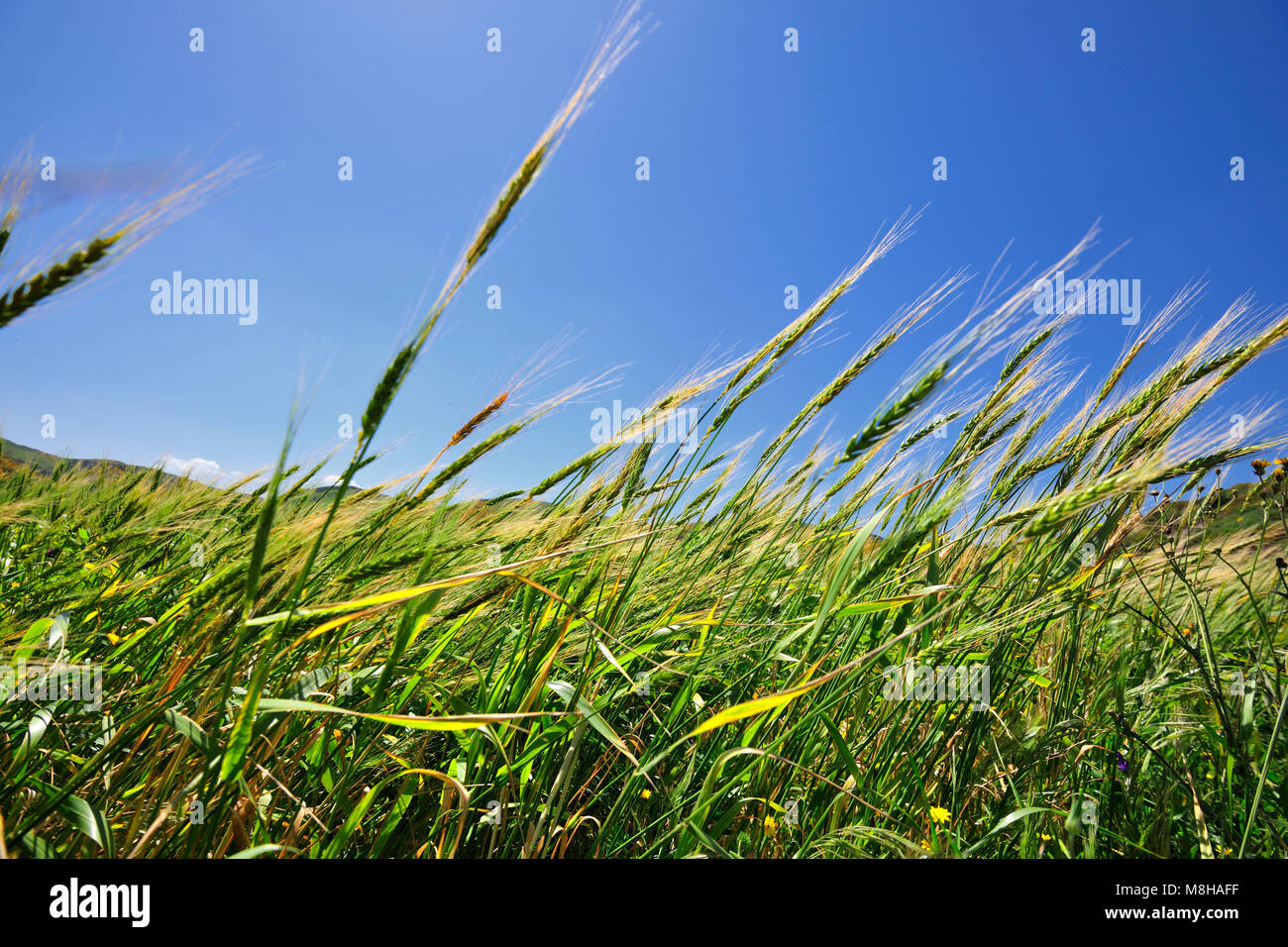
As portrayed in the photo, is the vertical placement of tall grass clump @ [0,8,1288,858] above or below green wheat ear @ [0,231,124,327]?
below

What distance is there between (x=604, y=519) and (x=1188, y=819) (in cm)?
146

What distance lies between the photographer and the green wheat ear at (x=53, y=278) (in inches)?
33.0

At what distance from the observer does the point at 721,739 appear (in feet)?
3.80

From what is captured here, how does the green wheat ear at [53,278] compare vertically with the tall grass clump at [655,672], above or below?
above

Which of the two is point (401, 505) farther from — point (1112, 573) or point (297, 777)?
point (1112, 573)

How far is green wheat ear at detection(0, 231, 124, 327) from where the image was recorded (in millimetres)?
838

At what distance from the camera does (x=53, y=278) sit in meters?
0.89

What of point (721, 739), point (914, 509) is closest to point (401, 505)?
point (721, 739)

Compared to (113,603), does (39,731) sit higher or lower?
lower

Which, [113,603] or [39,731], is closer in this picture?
[39,731]

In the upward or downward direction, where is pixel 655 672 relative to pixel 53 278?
downward
